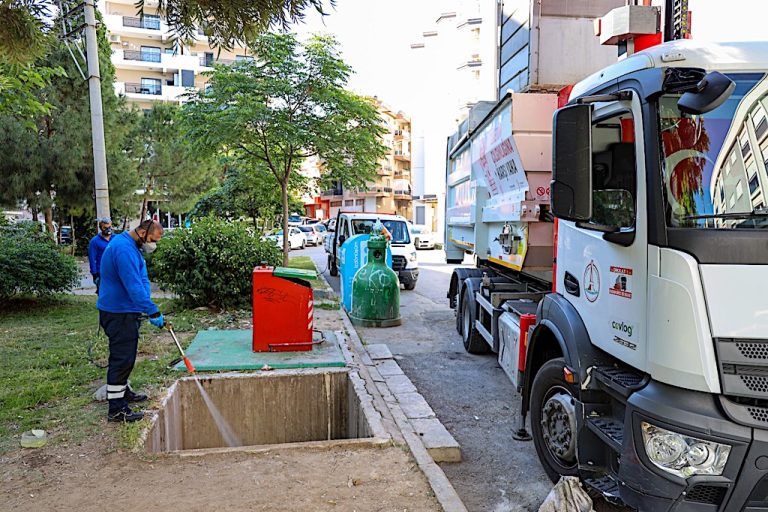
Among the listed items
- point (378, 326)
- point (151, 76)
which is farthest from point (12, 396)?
point (151, 76)

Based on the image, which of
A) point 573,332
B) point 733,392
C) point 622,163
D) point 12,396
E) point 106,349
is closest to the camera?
point 733,392

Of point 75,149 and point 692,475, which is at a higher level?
point 75,149

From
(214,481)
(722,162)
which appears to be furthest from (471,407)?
(722,162)

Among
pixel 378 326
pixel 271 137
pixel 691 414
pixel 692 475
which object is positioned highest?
pixel 271 137

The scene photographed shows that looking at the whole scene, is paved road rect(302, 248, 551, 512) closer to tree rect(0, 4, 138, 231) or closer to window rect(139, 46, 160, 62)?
tree rect(0, 4, 138, 231)

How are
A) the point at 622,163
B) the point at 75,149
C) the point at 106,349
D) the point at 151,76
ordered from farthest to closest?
the point at 151,76, the point at 75,149, the point at 106,349, the point at 622,163

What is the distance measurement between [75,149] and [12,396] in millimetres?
13299

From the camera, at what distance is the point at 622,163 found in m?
3.03

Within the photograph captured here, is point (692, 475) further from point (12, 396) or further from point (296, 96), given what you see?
point (296, 96)

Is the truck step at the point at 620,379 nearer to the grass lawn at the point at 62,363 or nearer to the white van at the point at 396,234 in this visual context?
the grass lawn at the point at 62,363

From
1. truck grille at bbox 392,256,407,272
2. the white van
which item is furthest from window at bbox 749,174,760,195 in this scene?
truck grille at bbox 392,256,407,272

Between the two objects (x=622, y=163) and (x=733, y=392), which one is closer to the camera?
(x=733, y=392)

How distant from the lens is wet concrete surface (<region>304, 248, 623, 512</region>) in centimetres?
399

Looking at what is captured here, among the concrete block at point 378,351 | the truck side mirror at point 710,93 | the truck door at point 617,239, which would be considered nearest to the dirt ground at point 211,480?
the truck door at point 617,239
